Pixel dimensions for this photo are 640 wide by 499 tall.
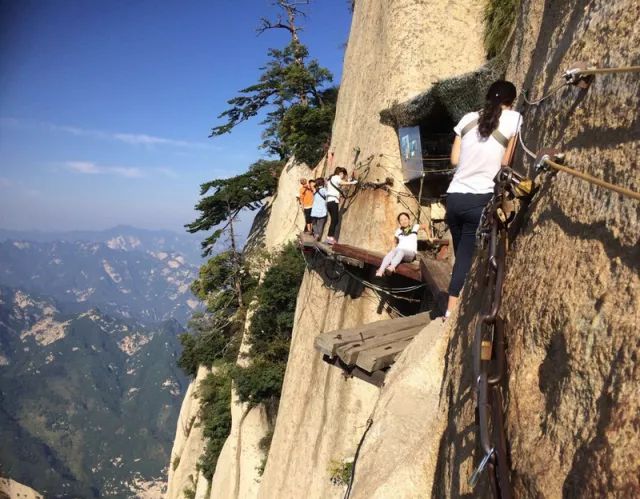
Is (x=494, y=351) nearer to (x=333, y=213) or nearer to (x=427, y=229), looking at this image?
(x=427, y=229)

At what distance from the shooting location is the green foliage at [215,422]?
20.2 m

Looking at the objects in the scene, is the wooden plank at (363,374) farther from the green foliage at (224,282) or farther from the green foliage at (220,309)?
the green foliage at (224,282)

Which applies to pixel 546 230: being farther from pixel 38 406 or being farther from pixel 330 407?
pixel 38 406

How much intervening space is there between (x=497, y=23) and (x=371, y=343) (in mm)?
7663

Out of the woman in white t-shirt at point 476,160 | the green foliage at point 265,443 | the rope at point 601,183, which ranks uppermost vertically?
the woman in white t-shirt at point 476,160

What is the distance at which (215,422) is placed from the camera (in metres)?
20.2

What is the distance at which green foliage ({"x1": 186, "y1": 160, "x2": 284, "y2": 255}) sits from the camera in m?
23.7

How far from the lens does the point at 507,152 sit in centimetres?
316

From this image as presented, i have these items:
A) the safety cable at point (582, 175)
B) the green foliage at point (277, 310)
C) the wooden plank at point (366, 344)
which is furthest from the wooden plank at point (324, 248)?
the safety cable at point (582, 175)

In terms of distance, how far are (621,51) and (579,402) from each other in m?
1.52

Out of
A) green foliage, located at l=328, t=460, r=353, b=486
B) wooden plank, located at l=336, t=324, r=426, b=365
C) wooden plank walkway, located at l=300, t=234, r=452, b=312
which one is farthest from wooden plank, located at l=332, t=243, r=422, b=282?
green foliage, located at l=328, t=460, r=353, b=486

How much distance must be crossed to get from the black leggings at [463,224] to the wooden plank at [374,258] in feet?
9.79

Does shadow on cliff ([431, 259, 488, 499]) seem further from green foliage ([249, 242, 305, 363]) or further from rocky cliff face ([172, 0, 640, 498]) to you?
green foliage ([249, 242, 305, 363])

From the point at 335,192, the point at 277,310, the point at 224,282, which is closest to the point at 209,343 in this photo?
the point at 224,282
